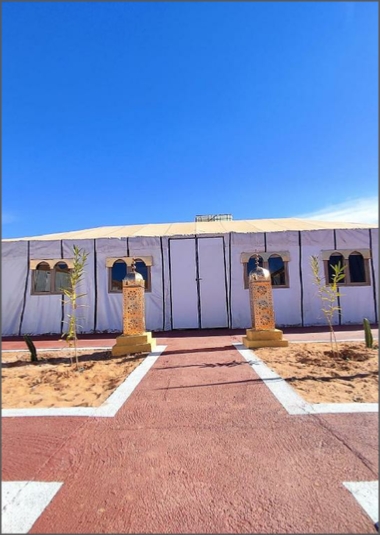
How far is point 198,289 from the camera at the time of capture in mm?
8484

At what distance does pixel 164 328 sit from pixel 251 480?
676 centimetres

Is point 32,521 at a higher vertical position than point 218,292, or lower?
lower

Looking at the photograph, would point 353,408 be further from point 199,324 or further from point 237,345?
point 199,324

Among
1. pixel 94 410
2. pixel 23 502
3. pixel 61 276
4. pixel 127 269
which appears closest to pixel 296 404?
pixel 94 410

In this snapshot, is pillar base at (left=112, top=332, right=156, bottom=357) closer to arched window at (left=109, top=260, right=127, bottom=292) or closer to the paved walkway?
the paved walkway

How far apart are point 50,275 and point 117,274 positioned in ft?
6.57

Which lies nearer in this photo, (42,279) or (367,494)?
(367,494)

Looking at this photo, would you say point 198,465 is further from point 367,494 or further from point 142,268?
point 142,268

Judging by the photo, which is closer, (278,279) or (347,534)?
(347,534)

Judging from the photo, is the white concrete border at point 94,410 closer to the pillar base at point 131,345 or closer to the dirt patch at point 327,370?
the dirt patch at point 327,370

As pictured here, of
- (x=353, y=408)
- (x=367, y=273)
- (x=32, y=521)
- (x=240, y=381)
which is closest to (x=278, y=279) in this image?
(x=367, y=273)

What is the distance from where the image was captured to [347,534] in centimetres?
137

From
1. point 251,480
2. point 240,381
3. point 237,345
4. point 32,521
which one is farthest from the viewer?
point 237,345

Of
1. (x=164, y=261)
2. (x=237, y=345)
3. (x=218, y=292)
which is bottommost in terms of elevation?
(x=237, y=345)
